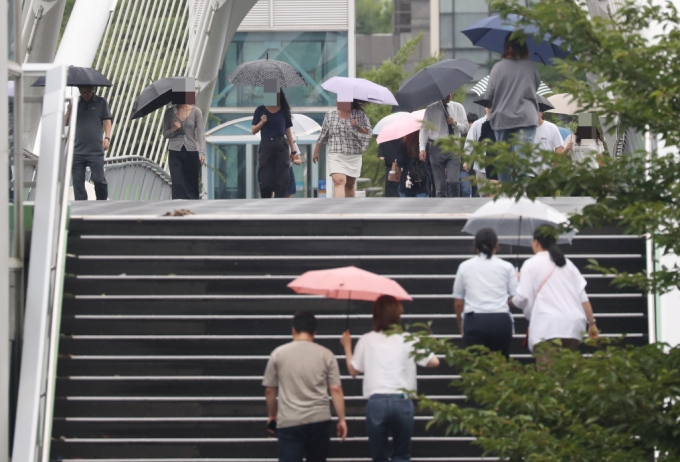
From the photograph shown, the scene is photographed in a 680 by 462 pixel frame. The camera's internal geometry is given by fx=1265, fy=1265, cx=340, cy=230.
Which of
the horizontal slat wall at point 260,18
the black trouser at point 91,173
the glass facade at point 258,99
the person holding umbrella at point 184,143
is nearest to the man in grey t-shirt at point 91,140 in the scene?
the black trouser at point 91,173

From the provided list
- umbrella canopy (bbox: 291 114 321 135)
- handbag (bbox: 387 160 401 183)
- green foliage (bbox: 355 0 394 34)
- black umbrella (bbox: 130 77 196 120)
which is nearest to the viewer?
black umbrella (bbox: 130 77 196 120)

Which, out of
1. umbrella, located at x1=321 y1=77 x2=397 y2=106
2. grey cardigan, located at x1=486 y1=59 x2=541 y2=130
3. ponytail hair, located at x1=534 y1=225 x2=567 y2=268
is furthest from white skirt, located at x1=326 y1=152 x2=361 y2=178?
ponytail hair, located at x1=534 y1=225 x2=567 y2=268

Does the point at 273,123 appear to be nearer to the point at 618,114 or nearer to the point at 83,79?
the point at 83,79

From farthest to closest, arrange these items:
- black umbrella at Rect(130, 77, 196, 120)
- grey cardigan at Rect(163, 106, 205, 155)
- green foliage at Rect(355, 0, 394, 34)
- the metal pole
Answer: green foliage at Rect(355, 0, 394, 34), black umbrella at Rect(130, 77, 196, 120), grey cardigan at Rect(163, 106, 205, 155), the metal pole

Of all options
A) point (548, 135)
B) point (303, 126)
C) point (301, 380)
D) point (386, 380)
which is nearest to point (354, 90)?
point (548, 135)

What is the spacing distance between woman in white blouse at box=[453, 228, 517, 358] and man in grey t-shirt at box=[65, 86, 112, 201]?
22.8 ft

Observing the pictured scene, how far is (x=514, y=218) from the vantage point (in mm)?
9430

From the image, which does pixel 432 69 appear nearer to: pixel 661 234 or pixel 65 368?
pixel 65 368

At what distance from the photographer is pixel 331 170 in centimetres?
1475

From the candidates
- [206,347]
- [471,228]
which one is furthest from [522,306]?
[206,347]

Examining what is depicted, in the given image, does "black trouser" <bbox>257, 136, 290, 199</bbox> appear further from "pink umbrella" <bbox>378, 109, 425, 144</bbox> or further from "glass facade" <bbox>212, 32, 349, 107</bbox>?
"glass facade" <bbox>212, 32, 349, 107</bbox>

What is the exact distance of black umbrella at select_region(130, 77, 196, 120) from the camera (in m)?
14.2

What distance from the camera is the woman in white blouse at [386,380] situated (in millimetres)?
7723

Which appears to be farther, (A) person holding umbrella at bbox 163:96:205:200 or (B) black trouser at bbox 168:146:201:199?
(B) black trouser at bbox 168:146:201:199
